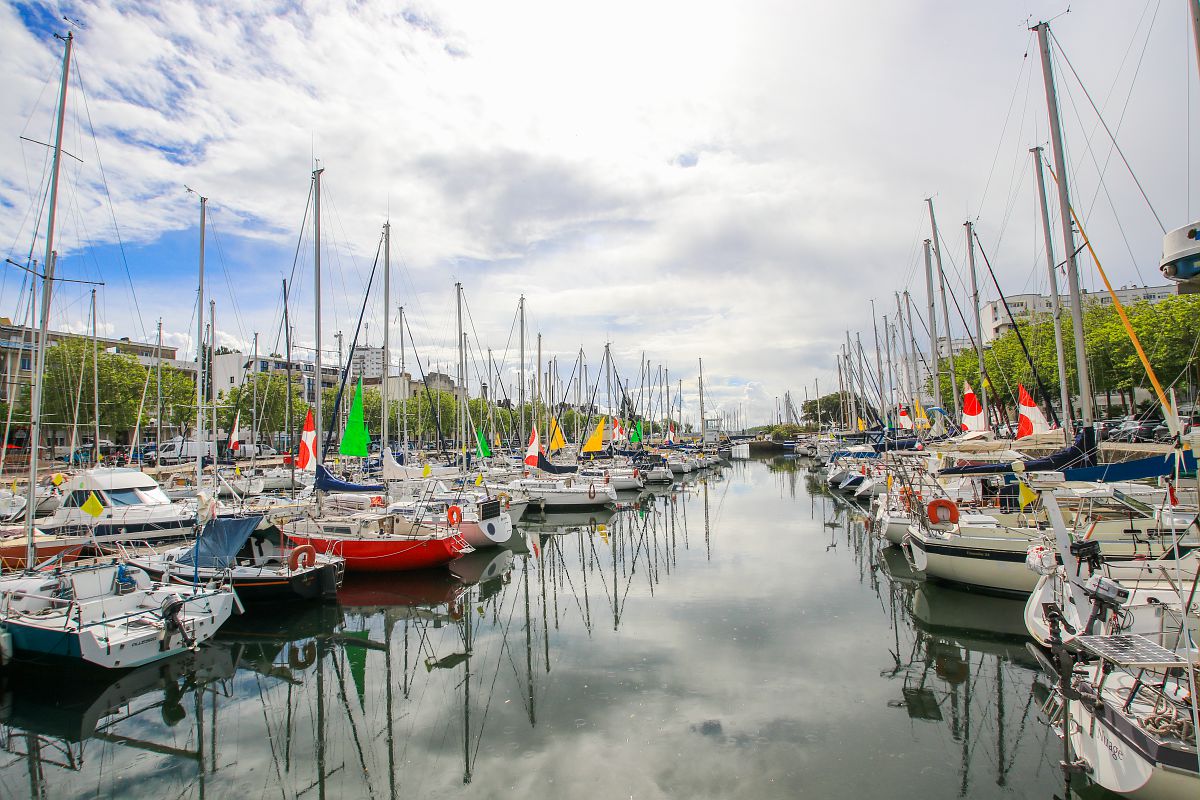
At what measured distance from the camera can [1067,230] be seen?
1545 cm

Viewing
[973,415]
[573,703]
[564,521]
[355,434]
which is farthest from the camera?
[564,521]

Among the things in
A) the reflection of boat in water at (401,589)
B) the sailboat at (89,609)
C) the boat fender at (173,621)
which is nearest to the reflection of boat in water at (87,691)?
the sailboat at (89,609)

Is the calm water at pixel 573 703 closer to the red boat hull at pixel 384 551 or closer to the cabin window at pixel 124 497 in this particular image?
the red boat hull at pixel 384 551

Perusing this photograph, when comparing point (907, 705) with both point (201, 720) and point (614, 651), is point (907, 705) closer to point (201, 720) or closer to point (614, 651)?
point (614, 651)

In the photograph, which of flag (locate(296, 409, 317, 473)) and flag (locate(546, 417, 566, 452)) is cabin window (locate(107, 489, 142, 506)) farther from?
flag (locate(546, 417, 566, 452))

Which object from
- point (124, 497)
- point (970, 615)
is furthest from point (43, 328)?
point (970, 615)

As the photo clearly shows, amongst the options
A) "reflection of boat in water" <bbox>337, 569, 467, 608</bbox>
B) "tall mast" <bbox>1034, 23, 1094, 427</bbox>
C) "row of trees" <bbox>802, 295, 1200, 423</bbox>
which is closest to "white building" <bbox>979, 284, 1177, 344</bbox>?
"row of trees" <bbox>802, 295, 1200, 423</bbox>

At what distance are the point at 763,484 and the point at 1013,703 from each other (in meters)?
42.0

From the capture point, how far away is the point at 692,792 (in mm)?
7633

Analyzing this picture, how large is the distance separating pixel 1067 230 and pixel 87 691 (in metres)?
23.4

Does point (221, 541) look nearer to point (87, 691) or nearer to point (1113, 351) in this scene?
point (87, 691)

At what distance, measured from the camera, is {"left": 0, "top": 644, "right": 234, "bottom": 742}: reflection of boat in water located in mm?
9914

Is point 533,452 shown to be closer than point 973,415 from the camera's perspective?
No

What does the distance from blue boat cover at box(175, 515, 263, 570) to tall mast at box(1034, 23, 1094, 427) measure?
19898mm
